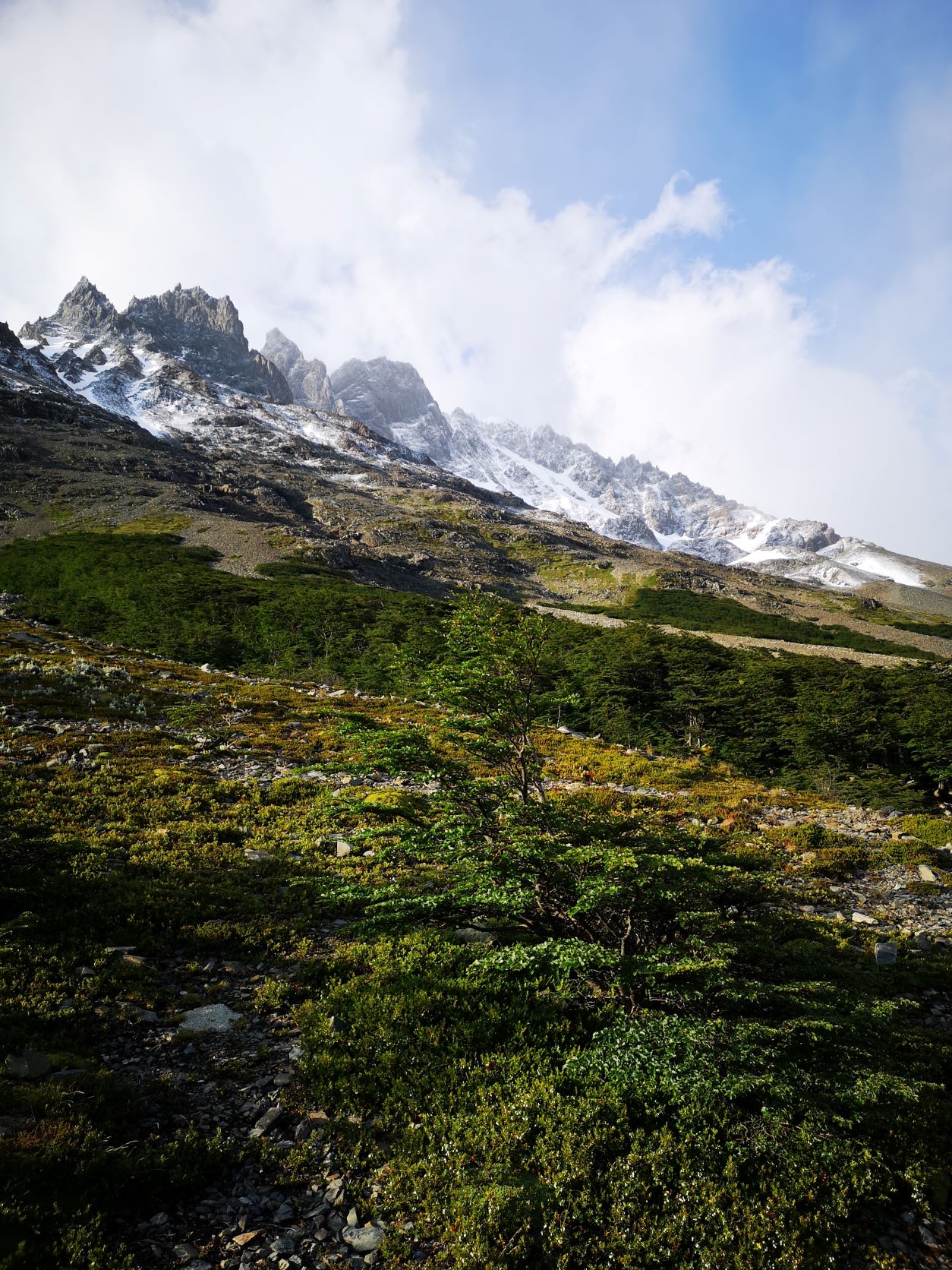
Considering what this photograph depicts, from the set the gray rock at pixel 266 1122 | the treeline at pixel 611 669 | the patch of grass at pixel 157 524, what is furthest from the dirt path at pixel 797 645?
the patch of grass at pixel 157 524

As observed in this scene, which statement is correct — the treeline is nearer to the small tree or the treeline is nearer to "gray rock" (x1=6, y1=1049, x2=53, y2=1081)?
the small tree

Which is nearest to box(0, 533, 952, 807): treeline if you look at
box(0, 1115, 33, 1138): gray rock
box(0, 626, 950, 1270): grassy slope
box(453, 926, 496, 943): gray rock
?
box(0, 626, 950, 1270): grassy slope

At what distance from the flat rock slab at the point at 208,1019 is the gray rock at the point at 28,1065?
152 centimetres

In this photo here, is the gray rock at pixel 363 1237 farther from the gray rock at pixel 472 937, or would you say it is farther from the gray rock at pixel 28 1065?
the gray rock at pixel 472 937

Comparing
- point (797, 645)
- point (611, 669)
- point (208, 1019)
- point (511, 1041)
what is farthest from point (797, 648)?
point (208, 1019)

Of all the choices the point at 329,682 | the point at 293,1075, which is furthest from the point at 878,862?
the point at 329,682

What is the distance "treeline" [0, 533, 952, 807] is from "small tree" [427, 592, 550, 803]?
0.68 metres

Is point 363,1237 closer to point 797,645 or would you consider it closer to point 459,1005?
point 459,1005

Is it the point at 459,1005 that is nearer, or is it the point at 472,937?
the point at 459,1005

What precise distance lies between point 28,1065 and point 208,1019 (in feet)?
6.68

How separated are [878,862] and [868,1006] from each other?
32.6ft

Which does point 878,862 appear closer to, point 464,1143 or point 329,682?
point 464,1143

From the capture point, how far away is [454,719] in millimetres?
8945

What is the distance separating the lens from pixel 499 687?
9016 mm
